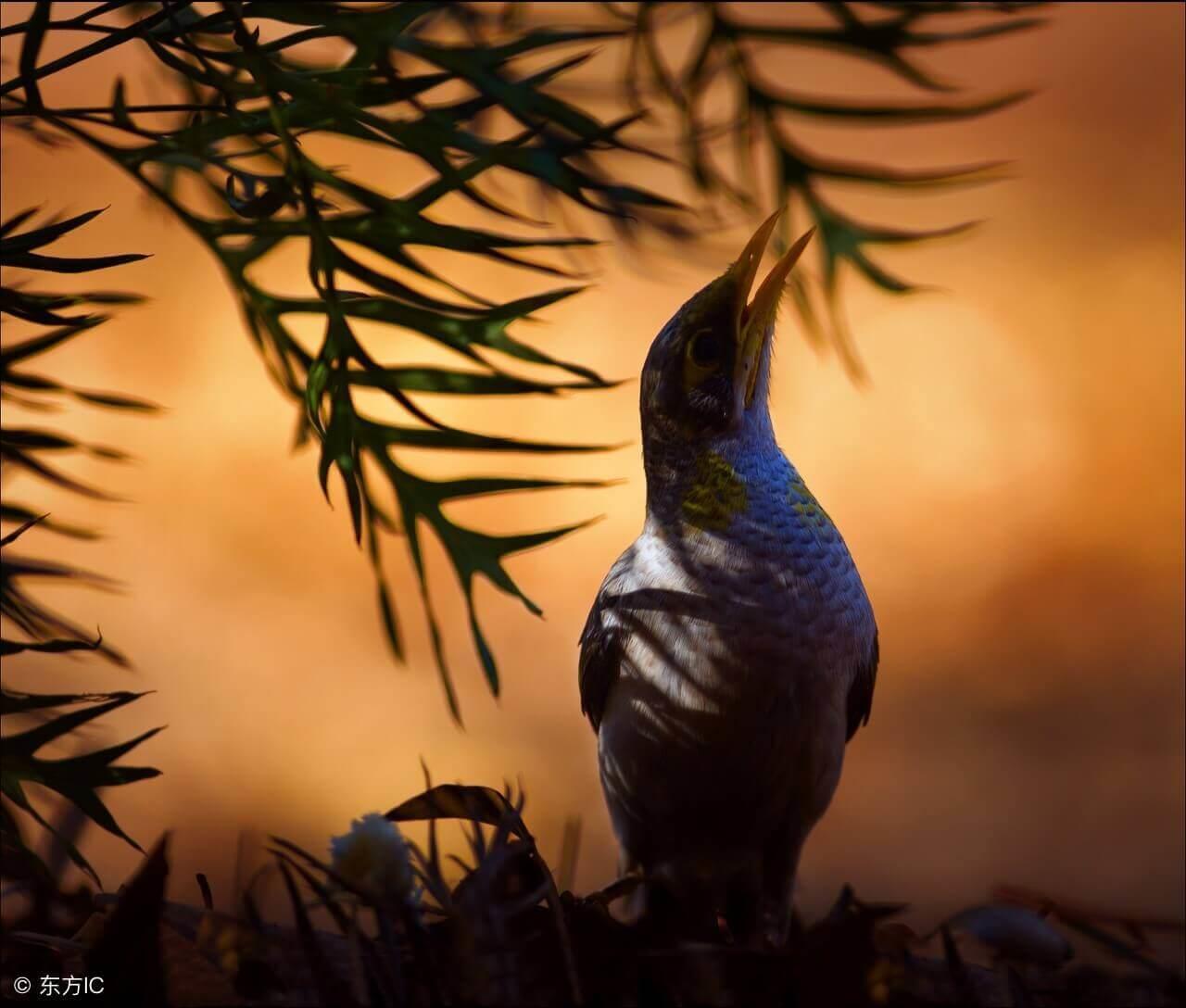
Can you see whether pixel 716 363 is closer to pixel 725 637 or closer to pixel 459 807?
pixel 725 637

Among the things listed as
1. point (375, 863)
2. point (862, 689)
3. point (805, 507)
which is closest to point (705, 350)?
point (805, 507)

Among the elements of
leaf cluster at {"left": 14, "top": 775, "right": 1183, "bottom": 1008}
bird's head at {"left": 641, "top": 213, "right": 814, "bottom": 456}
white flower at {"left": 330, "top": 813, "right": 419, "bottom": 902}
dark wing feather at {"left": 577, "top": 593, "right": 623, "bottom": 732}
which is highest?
bird's head at {"left": 641, "top": 213, "right": 814, "bottom": 456}

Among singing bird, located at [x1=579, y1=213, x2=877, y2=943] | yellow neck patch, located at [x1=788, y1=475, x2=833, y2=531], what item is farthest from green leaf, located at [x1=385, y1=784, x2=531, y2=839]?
yellow neck patch, located at [x1=788, y1=475, x2=833, y2=531]

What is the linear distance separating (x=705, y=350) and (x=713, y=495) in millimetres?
85

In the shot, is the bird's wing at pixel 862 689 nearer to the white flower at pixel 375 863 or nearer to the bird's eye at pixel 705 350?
the bird's eye at pixel 705 350

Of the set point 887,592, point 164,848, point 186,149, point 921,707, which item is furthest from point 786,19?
point 164,848

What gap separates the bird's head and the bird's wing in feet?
0.53

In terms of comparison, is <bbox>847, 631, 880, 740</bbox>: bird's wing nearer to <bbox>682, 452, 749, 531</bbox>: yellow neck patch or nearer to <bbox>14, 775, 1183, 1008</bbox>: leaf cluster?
<bbox>682, 452, 749, 531</bbox>: yellow neck patch

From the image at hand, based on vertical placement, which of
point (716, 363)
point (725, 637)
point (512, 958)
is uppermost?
point (716, 363)

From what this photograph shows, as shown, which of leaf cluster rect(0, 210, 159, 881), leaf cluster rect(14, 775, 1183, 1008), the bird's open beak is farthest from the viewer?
the bird's open beak

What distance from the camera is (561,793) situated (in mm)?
1503

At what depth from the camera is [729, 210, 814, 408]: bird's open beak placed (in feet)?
2.16

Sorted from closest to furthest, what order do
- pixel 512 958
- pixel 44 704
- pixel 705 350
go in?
pixel 512 958 < pixel 44 704 < pixel 705 350

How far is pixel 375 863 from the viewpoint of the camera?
466 millimetres
